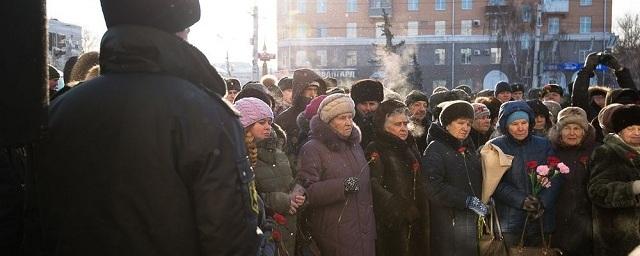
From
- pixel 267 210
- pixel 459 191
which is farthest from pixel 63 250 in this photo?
pixel 459 191

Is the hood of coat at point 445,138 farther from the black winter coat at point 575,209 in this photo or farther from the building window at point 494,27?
the building window at point 494,27

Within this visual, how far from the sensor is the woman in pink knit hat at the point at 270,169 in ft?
17.3

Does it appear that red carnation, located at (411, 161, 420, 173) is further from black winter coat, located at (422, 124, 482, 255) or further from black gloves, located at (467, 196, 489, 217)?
black gloves, located at (467, 196, 489, 217)

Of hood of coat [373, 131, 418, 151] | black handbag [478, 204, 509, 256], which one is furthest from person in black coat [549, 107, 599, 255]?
hood of coat [373, 131, 418, 151]

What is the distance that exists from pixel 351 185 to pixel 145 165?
11.5 ft

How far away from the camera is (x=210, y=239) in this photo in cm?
245

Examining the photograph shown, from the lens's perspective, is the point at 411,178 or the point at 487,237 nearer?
the point at 487,237

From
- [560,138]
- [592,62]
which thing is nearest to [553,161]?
[560,138]

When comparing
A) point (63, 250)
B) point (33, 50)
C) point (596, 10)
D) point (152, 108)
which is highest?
point (596, 10)

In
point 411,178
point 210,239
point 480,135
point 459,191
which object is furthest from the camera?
point 480,135

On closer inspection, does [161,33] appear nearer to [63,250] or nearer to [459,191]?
[63,250]

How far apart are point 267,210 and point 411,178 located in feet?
5.97

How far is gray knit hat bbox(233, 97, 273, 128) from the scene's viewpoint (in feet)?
17.3

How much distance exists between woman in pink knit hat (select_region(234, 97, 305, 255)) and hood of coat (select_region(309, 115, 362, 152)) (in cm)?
46
